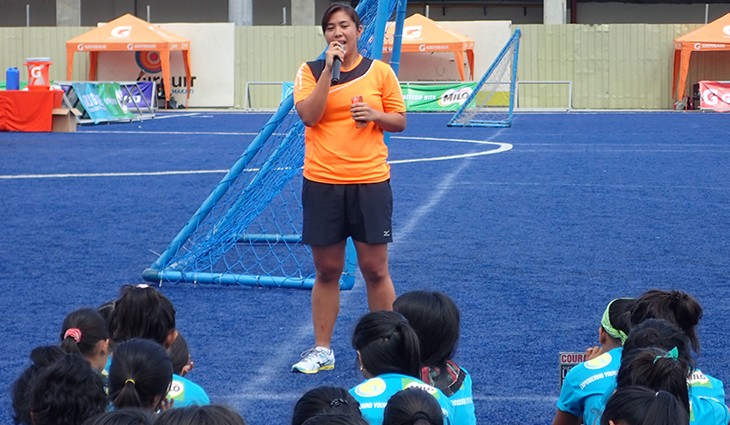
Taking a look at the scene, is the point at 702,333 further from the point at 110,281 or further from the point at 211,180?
the point at 211,180

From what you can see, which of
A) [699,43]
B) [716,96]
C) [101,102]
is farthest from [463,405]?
[699,43]

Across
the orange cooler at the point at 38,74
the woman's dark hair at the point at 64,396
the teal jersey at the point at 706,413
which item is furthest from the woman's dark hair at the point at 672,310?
the orange cooler at the point at 38,74

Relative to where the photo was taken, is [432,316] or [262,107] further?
[262,107]

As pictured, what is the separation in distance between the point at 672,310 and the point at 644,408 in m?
1.44

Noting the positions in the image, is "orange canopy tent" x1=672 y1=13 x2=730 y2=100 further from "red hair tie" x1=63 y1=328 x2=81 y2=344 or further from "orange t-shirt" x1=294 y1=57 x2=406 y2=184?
"red hair tie" x1=63 y1=328 x2=81 y2=344

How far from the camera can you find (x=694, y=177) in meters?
14.7

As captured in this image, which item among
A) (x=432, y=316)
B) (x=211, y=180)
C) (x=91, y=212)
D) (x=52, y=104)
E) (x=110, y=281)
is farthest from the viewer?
(x=52, y=104)

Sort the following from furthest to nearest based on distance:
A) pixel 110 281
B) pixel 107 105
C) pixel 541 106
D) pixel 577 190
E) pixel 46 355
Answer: pixel 541 106, pixel 107 105, pixel 577 190, pixel 110 281, pixel 46 355

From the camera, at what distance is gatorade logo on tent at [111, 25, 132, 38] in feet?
123

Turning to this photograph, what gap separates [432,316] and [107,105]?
84.3ft

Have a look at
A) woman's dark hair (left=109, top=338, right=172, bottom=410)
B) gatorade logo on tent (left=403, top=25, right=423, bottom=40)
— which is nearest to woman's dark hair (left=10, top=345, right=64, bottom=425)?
woman's dark hair (left=109, top=338, right=172, bottom=410)

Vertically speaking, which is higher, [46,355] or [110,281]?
[46,355]

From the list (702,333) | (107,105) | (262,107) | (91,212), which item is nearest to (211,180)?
(91,212)

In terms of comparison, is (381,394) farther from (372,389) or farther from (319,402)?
(319,402)
